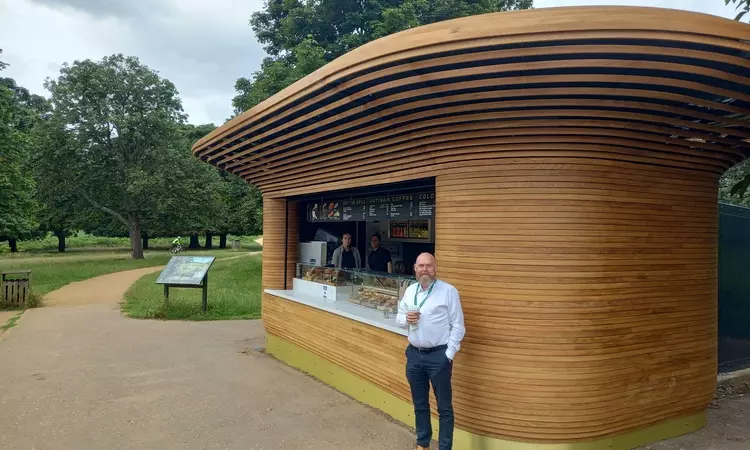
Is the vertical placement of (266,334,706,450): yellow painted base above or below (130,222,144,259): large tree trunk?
below

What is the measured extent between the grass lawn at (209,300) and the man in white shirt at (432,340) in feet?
30.8

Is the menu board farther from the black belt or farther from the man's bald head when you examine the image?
the black belt

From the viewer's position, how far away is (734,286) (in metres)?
7.37

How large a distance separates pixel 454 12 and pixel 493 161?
1594 centimetres

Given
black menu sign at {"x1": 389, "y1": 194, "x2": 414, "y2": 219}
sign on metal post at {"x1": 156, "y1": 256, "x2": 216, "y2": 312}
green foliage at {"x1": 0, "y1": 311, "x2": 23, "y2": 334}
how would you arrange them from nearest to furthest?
black menu sign at {"x1": 389, "y1": 194, "x2": 414, "y2": 219} → green foliage at {"x1": 0, "y1": 311, "x2": 23, "y2": 334} → sign on metal post at {"x1": 156, "y1": 256, "x2": 216, "y2": 312}

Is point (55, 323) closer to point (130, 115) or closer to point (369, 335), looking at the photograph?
point (369, 335)

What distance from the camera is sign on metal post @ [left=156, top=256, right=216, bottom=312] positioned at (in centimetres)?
1245

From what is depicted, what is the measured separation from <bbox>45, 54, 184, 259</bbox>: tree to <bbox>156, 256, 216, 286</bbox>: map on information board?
1650 centimetres

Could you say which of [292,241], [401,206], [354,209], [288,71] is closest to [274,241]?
[292,241]

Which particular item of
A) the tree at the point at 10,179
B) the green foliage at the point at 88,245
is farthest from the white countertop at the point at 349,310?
the green foliage at the point at 88,245

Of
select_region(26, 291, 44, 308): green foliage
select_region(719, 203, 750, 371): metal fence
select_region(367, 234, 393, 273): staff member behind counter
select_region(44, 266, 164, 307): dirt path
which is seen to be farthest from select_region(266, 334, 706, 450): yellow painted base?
select_region(44, 266, 164, 307): dirt path

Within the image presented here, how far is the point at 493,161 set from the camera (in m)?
4.45

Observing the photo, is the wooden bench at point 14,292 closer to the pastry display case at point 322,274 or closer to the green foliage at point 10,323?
the green foliage at point 10,323

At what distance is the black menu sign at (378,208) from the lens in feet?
23.2
